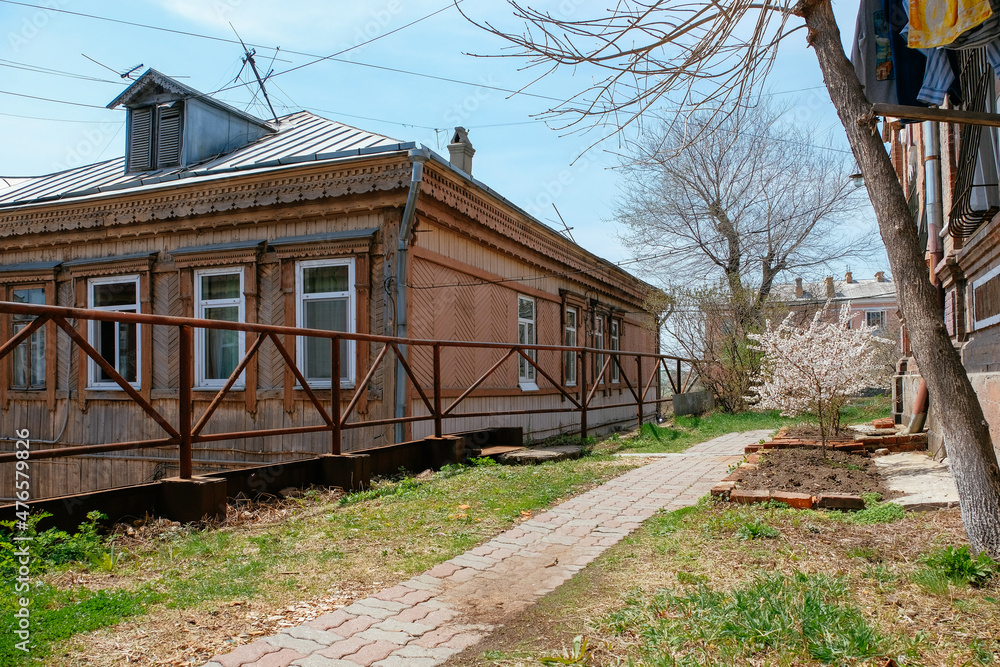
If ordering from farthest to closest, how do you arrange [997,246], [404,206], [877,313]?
1. [877,313]
2. [404,206]
3. [997,246]

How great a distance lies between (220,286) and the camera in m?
11.0

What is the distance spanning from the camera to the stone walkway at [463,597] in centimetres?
296

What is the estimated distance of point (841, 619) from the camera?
2.84m

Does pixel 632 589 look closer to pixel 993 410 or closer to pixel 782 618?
pixel 782 618

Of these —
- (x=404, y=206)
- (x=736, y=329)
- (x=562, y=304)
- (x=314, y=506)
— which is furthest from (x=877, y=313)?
(x=314, y=506)

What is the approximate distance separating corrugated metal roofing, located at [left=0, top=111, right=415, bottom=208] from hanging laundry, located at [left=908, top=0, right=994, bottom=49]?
5.95 meters

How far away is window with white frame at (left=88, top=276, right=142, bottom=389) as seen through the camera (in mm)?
11586

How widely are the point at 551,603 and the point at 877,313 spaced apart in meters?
48.1

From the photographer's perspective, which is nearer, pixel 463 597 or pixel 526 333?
pixel 463 597

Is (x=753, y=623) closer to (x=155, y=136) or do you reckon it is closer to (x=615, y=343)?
(x=155, y=136)

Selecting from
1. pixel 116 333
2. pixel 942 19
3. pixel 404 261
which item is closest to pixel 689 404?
pixel 404 261

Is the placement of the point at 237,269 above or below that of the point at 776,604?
above

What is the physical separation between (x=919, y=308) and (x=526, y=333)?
987cm

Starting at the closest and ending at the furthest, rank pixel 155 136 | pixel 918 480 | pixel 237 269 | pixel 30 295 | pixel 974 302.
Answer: pixel 918 480 < pixel 974 302 < pixel 237 269 < pixel 30 295 < pixel 155 136
